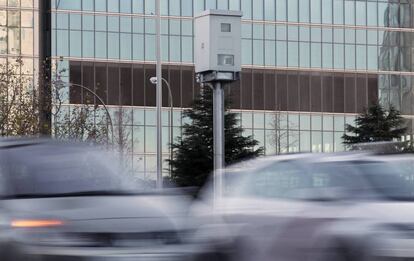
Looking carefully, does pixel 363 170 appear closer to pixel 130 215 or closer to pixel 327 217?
pixel 327 217

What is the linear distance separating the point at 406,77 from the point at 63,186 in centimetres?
7042

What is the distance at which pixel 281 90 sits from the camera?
74062 millimetres

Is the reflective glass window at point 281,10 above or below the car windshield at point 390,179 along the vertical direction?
above

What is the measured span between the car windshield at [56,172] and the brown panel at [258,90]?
211 ft

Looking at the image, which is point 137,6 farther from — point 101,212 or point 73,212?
point 73,212

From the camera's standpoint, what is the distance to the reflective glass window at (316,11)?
244 ft

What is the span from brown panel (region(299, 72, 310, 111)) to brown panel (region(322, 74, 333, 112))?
126cm

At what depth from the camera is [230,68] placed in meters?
21.0

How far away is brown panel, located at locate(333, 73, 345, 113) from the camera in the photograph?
7500cm

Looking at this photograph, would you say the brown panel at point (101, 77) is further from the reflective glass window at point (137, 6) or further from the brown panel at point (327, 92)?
the brown panel at point (327, 92)

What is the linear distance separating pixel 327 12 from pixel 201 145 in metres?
27.1

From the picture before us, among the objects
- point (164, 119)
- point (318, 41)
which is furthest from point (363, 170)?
point (318, 41)

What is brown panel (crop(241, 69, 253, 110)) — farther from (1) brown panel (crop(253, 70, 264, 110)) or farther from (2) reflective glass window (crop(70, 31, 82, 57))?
(2) reflective glass window (crop(70, 31, 82, 57))

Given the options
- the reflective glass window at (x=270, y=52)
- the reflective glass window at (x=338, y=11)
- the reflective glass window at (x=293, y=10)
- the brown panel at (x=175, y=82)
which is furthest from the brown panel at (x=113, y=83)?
the reflective glass window at (x=338, y=11)
